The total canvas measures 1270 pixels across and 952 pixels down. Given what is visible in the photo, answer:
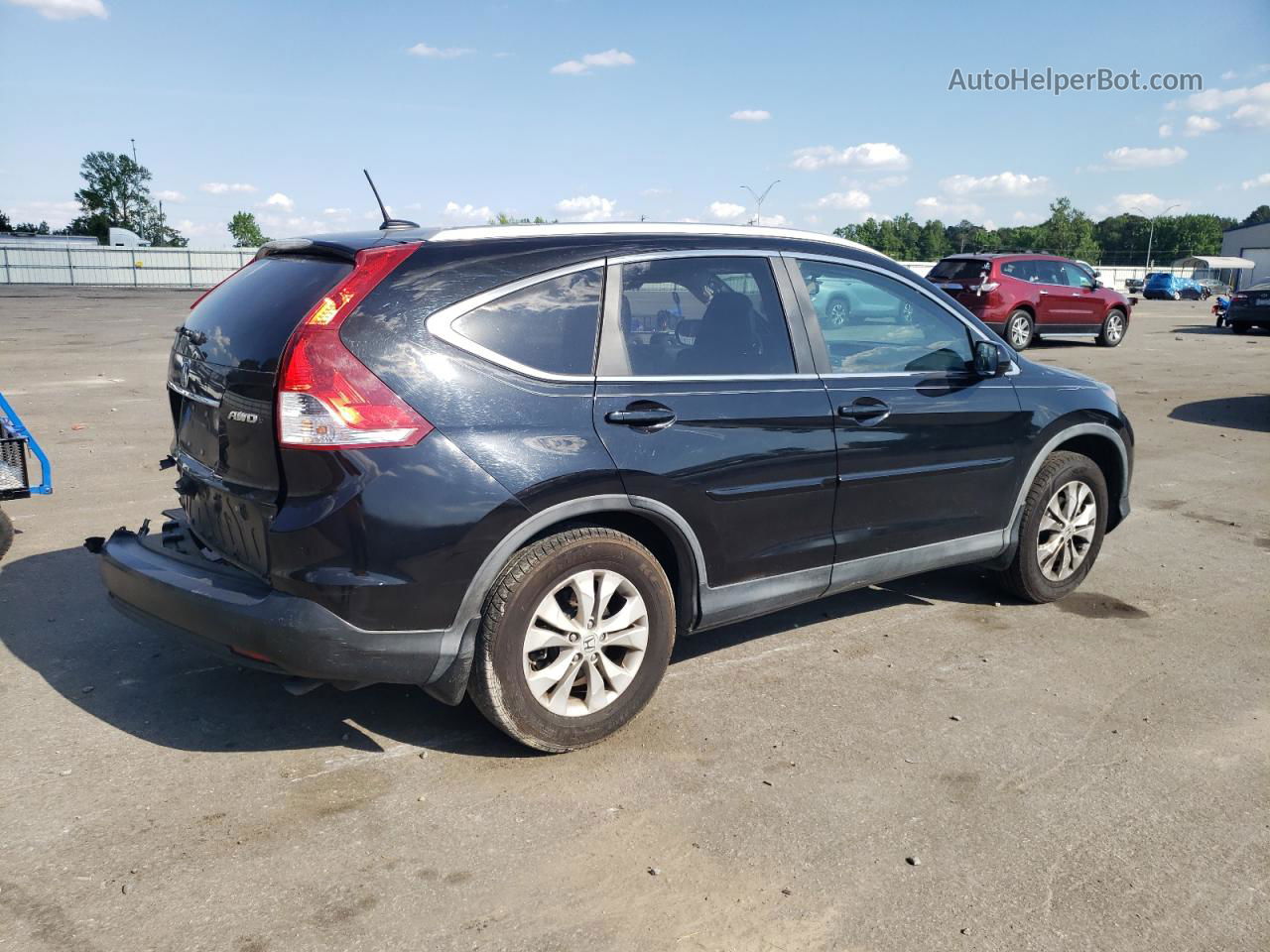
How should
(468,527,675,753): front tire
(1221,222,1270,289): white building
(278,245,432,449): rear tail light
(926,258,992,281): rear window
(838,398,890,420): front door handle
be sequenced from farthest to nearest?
(1221,222,1270,289): white building
(926,258,992,281): rear window
(838,398,890,420): front door handle
(468,527,675,753): front tire
(278,245,432,449): rear tail light

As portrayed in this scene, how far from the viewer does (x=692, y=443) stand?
3721 millimetres

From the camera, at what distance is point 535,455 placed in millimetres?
3350

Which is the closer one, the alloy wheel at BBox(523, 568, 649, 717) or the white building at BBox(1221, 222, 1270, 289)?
the alloy wheel at BBox(523, 568, 649, 717)

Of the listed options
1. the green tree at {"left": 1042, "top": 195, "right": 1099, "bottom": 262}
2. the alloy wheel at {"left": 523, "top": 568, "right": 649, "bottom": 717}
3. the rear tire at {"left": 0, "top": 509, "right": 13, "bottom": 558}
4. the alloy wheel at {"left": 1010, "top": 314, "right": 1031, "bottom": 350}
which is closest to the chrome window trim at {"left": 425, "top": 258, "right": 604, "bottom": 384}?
the alloy wheel at {"left": 523, "top": 568, "right": 649, "bottom": 717}

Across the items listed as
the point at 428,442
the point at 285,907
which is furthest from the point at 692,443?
the point at 285,907

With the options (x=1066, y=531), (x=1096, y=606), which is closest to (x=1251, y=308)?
(x=1096, y=606)

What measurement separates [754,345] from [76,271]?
58.1m

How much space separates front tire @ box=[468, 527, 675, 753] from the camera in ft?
11.1

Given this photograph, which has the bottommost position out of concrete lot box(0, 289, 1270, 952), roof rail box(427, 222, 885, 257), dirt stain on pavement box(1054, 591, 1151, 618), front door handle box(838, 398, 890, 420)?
concrete lot box(0, 289, 1270, 952)

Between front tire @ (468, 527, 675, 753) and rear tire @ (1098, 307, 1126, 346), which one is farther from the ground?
rear tire @ (1098, 307, 1126, 346)

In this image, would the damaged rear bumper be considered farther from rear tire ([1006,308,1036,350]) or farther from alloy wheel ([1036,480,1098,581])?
rear tire ([1006,308,1036,350])

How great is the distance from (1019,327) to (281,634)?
18.5m

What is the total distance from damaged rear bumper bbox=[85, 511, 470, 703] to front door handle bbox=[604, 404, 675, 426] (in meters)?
0.90

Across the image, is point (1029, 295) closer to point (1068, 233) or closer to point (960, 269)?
point (960, 269)
